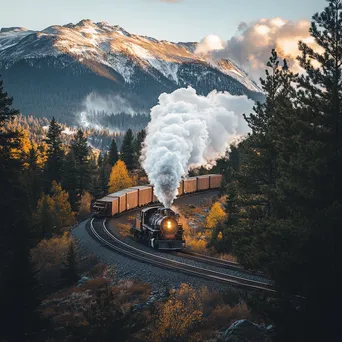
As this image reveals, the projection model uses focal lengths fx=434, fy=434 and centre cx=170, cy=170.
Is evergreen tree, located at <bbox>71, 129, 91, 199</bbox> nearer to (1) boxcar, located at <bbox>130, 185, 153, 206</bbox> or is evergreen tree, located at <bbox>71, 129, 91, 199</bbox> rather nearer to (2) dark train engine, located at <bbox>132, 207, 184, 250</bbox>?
(1) boxcar, located at <bbox>130, 185, 153, 206</bbox>

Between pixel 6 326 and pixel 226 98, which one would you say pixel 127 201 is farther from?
pixel 6 326

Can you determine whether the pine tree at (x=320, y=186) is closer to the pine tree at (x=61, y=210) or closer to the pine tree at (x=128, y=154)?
the pine tree at (x=61, y=210)

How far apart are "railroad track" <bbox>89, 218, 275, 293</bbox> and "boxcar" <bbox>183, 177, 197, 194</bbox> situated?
25.5 metres

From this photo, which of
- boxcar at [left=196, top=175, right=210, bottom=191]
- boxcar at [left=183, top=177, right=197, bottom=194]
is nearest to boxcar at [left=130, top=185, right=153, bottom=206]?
boxcar at [left=183, top=177, right=197, bottom=194]

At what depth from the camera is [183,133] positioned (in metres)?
48.8

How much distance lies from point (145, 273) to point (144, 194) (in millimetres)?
34299

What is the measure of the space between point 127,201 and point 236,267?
31.1 m

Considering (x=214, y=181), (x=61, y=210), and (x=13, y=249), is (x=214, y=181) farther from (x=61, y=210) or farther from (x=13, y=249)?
(x=13, y=249)

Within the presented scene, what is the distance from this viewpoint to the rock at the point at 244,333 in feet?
46.5

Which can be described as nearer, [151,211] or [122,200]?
[151,211]

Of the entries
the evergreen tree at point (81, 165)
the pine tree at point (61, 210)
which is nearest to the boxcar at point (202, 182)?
the evergreen tree at point (81, 165)

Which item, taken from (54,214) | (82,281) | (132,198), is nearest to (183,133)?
(132,198)

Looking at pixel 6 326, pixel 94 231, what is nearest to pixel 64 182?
pixel 94 231

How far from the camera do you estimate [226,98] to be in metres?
76.8
